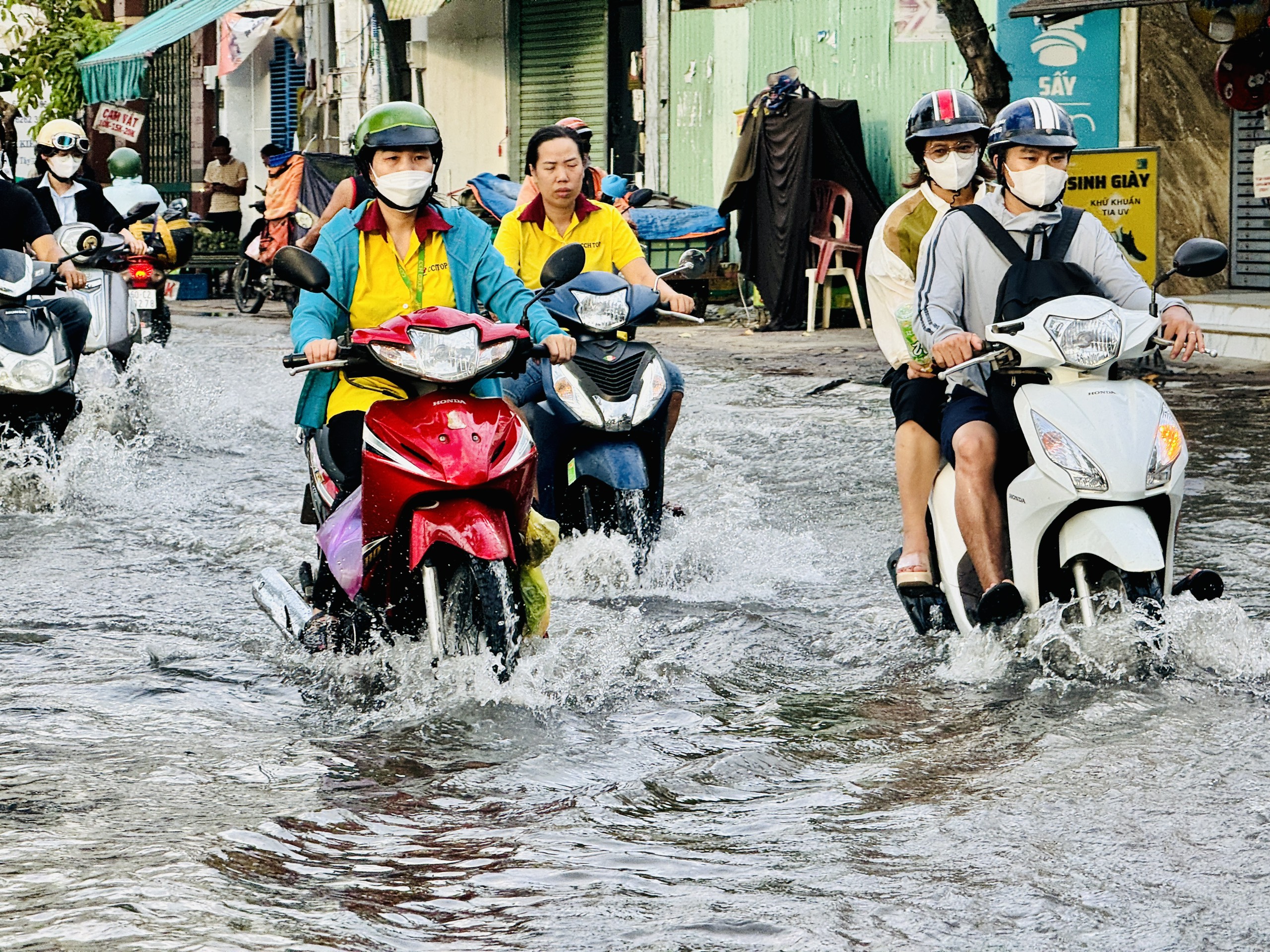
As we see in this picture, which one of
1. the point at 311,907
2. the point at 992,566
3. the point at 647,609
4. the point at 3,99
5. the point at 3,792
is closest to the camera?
the point at 311,907

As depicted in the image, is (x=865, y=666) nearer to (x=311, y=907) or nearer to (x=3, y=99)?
(x=311, y=907)

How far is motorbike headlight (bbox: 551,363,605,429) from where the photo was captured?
6.67 meters

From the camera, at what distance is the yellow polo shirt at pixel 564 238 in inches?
292

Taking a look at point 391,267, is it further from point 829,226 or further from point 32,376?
point 829,226

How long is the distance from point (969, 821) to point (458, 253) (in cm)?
248

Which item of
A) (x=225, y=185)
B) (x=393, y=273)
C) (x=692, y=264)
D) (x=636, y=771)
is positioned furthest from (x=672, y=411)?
(x=225, y=185)

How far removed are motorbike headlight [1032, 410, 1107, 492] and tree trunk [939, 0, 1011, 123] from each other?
8.40m

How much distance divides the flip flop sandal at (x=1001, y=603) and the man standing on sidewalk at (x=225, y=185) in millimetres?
23079

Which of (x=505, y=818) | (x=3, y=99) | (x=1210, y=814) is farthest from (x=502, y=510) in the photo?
(x=3, y=99)

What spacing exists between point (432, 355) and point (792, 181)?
13.2 metres

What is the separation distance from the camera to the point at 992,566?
520cm

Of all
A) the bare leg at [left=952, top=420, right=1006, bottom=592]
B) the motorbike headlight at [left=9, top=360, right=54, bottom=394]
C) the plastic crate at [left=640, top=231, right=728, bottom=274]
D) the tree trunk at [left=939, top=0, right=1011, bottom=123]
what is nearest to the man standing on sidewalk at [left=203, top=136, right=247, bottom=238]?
the plastic crate at [left=640, top=231, right=728, bottom=274]

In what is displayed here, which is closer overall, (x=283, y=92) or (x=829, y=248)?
(x=829, y=248)

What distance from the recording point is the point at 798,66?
62.7ft
